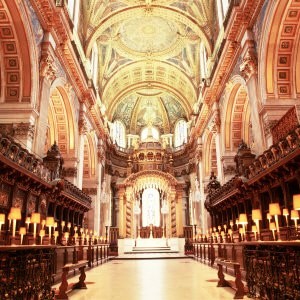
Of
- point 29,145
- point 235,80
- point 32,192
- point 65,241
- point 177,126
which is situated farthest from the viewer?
point 177,126

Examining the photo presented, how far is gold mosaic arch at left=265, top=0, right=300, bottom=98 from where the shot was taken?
1077 cm

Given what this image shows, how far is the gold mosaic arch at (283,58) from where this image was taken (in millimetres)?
10766

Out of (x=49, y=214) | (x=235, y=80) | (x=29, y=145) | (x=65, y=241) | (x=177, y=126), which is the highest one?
(x=177, y=126)

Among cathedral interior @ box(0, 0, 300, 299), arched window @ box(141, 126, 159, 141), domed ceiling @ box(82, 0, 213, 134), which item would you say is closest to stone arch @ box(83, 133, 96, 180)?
cathedral interior @ box(0, 0, 300, 299)

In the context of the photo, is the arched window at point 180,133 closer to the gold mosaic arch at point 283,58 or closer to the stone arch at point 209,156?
the stone arch at point 209,156

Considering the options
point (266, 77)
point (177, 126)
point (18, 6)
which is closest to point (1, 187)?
point (18, 6)

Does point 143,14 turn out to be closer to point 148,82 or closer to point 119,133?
point 148,82

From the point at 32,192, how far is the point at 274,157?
22.6ft

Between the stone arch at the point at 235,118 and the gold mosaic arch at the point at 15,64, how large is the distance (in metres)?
9.01

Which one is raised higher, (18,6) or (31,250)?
(18,6)

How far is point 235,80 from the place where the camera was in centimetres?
1464

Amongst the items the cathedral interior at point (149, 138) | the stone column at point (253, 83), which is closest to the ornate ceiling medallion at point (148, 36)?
the cathedral interior at point (149, 138)

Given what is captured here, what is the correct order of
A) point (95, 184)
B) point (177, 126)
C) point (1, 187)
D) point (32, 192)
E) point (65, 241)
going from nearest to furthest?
point (1, 187), point (32, 192), point (65, 241), point (95, 184), point (177, 126)

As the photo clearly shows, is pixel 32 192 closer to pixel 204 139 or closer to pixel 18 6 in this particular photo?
pixel 18 6
